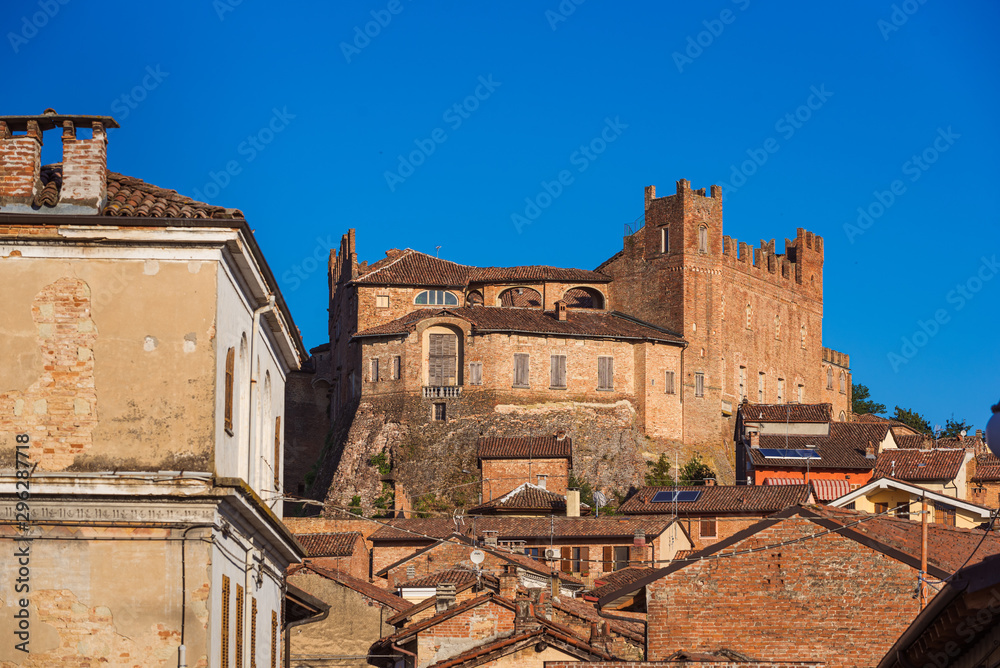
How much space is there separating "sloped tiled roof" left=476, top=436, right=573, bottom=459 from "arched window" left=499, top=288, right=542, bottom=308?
14.4m

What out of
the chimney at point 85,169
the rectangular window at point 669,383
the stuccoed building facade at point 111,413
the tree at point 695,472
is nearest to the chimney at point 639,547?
the tree at point 695,472

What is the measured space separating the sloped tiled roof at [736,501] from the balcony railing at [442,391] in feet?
50.3

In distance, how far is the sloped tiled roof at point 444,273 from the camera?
266ft

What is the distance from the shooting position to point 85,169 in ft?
53.8

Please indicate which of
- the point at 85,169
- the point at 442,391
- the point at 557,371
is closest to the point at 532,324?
the point at 557,371

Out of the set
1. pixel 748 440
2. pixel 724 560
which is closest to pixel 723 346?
pixel 748 440

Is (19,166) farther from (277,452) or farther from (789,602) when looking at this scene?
(789,602)

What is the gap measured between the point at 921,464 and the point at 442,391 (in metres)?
23.9

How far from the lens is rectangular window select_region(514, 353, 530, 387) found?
75375 millimetres

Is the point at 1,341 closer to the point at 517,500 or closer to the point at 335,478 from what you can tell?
the point at 517,500

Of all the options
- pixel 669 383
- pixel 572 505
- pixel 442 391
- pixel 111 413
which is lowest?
pixel 572 505

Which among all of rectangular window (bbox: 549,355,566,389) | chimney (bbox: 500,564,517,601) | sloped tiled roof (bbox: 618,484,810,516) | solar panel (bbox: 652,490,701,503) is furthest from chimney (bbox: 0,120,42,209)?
rectangular window (bbox: 549,355,566,389)

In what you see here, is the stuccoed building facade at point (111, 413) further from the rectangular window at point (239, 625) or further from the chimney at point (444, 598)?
the chimney at point (444, 598)

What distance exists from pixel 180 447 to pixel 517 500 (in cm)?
4600
